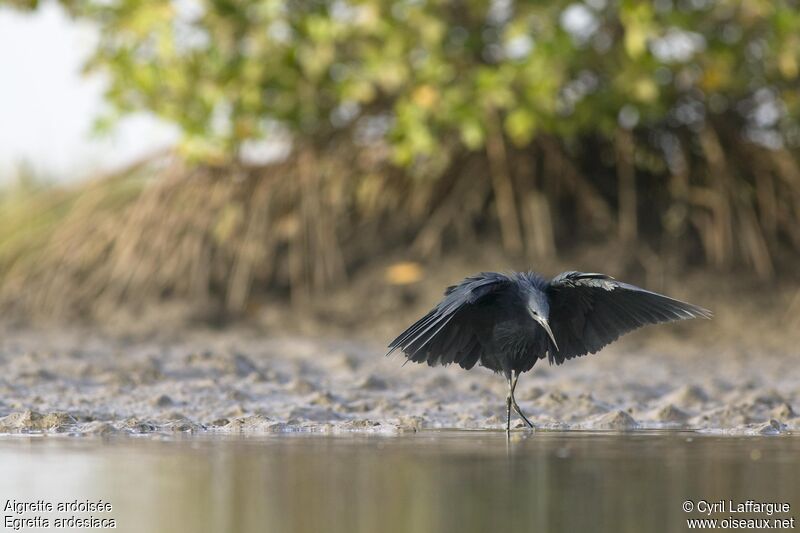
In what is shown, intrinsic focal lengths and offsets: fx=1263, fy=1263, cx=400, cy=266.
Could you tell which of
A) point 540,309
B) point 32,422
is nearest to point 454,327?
point 540,309

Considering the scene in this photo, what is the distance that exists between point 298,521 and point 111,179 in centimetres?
797

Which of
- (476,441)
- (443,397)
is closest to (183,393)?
(443,397)

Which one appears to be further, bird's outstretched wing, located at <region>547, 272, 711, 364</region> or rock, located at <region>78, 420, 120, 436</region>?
bird's outstretched wing, located at <region>547, 272, 711, 364</region>

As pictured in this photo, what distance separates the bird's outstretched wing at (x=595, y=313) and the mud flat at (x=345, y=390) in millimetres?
392

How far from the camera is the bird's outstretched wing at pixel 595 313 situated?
20.5 feet

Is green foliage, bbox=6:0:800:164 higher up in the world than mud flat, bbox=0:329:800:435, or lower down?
higher up

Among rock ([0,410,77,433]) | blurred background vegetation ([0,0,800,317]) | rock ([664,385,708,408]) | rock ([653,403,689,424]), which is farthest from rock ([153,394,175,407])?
blurred background vegetation ([0,0,800,317])

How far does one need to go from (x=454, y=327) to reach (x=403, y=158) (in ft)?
12.5

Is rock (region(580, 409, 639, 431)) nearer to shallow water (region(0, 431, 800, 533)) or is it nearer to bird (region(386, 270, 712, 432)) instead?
bird (region(386, 270, 712, 432))

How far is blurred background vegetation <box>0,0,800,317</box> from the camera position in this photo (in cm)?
989

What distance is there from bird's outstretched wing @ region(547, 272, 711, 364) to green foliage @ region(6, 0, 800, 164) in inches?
128

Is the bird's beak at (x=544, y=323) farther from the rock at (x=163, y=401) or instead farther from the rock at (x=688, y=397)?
the rock at (x=163, y=401)

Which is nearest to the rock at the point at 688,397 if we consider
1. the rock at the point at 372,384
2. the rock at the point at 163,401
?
the rock at the point at 372,384

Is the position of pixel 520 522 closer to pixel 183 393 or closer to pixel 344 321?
pixel 183 393
